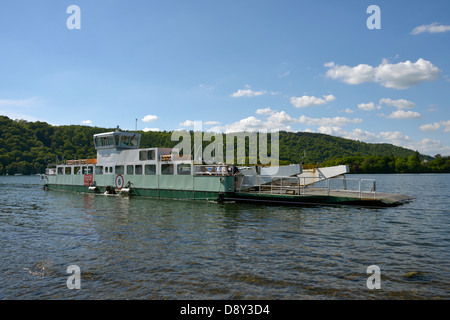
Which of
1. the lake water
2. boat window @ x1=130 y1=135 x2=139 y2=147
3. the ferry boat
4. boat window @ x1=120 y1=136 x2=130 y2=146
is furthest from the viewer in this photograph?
boat window @ x1=130 y1=135 x2=139 y2=147

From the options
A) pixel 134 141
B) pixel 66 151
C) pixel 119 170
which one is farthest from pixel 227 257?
pixel 66 151

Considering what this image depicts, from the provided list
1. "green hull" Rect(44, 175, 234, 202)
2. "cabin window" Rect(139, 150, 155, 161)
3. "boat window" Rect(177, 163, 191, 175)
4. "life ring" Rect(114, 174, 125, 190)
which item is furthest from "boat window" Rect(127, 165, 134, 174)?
"boat window" Rect(177, 163, 191, 175)

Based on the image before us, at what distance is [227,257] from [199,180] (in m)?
17.3

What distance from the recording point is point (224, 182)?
84.4 ft

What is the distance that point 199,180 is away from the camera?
27.5 meters

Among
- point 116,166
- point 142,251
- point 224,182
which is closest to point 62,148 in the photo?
point 116,166

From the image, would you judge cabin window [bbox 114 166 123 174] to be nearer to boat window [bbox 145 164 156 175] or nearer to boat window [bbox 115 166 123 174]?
boat window [bbox 115 166 123 174]

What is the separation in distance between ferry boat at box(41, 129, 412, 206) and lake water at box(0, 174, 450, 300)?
5.70m

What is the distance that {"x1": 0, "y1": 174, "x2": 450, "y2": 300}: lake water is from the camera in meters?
7.73

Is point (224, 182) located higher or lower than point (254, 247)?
higher

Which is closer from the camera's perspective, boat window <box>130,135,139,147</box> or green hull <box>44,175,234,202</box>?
green hull <box>44,175,234,202</box>

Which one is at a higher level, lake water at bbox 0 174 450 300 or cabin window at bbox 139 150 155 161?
cabin window at bbox 139 150 155 161

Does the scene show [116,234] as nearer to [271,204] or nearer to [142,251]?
[142,251]

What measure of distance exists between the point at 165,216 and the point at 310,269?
12103 mm
